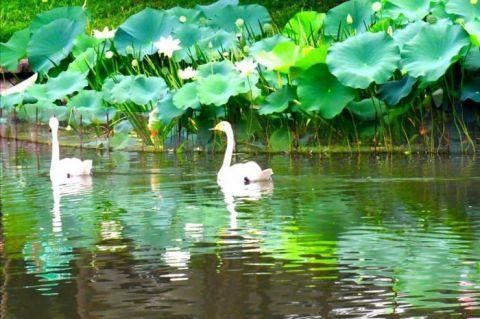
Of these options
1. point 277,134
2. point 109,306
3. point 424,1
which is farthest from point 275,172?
point 109,306

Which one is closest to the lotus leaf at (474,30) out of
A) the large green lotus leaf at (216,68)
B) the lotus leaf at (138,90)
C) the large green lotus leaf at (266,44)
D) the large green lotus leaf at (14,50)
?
the large green lotus leaf at (266,44)

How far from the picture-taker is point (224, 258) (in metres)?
7.79

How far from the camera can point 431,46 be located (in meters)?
13.0

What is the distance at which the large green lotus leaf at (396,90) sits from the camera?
13.2m

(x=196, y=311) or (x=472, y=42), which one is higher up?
(x=472, y=42)

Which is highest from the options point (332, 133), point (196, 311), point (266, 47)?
point (266, 47)

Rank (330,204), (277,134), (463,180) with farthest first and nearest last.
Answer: (277,134)
(463,180)
(330,204)

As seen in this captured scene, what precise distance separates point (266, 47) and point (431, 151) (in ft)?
7.06

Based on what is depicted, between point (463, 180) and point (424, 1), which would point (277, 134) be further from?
point (463, 180)

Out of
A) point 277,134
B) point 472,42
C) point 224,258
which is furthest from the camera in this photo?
point 277,134

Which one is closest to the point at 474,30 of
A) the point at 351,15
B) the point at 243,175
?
the point at 351,15

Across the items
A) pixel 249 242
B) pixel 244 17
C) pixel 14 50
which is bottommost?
pixel 249 242

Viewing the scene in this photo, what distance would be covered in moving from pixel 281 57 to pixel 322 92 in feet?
1.74

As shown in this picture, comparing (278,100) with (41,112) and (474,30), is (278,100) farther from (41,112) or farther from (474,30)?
(41,112)
